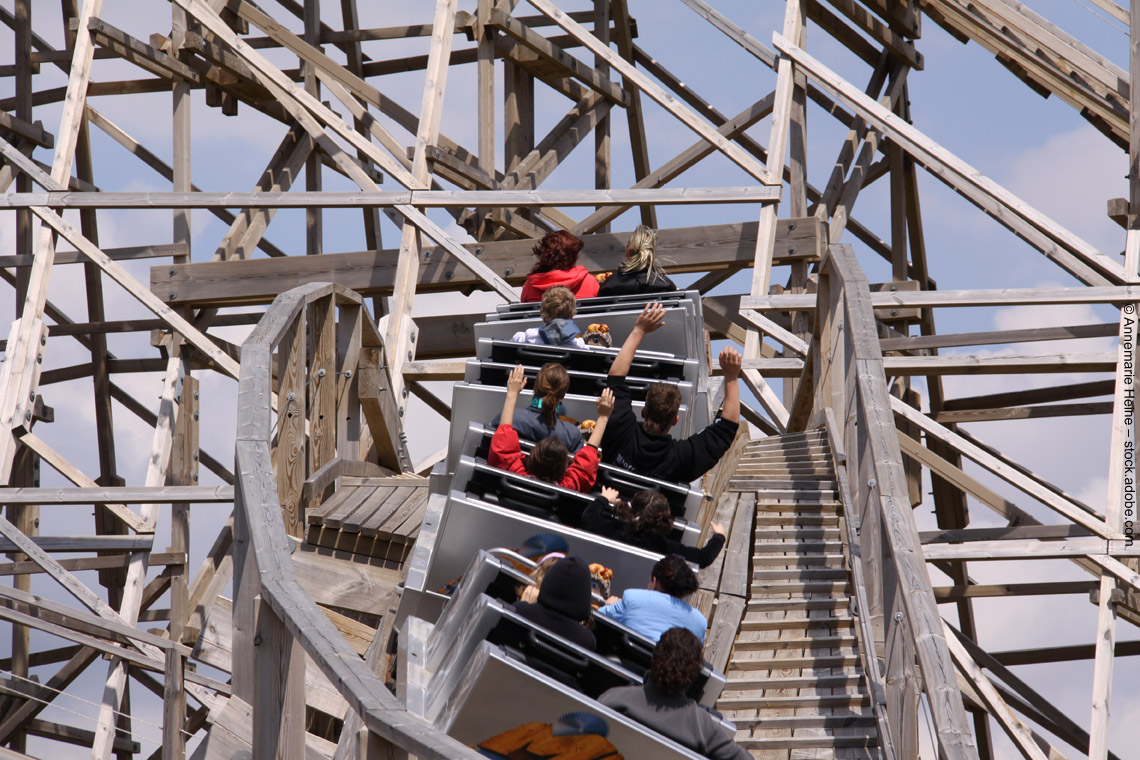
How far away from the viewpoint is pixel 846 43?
14.5 m

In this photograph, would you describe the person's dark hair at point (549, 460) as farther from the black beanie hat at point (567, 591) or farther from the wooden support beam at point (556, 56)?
the wooden support beam at point (556, 56)

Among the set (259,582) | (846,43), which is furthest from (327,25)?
(259,582)

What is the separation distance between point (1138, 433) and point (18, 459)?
10.8m

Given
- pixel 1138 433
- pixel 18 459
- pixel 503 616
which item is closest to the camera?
pixel 503 616

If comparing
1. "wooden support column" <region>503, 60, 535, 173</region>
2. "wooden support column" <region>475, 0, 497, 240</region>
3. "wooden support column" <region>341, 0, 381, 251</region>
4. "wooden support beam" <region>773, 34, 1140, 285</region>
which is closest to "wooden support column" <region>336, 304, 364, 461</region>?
"wooden support beam" <region>773, 34, 1140, 285</region>

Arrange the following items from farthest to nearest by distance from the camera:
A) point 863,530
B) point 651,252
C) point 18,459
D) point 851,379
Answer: point 18,459
point 651,252
point 851,379
point 863,530

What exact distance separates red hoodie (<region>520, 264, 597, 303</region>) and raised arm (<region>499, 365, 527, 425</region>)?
2.00 m

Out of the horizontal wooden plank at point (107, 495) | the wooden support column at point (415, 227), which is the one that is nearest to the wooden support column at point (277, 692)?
the horizontal wooden plank at point (107, 495)

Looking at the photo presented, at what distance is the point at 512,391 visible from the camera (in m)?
5.60

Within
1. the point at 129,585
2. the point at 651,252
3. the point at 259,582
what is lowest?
the point at 129,585

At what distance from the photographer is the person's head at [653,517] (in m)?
4.77

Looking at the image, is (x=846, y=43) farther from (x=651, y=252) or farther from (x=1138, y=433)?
(x=651, y=252)

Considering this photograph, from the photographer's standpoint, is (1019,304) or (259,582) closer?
(259,582)

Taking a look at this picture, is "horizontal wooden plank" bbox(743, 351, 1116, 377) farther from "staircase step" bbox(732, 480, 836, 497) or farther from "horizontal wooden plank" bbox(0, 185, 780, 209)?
"staircase step" bbox(732, 480, 836, 497)
